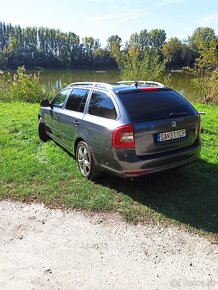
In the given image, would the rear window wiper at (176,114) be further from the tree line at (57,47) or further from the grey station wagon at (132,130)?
the tree line at (57,47)

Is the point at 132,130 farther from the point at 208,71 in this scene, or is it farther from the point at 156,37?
the point at 156,37

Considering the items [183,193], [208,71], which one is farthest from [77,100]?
[208,71]

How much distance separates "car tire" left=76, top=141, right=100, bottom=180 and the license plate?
4.05ft

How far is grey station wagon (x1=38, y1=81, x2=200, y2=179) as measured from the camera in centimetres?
438

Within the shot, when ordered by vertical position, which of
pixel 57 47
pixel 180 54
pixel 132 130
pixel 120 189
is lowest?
pixel 120 189

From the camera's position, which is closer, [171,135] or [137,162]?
[137,162]

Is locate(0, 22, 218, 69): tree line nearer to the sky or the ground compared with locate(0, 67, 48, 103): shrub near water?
nearer to the sky

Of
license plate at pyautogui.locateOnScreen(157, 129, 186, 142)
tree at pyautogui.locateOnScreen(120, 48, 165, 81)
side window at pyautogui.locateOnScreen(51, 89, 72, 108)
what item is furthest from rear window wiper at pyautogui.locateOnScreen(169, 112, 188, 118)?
tree at pyautogui.locateOnScreen(120, 48, 165, 81)

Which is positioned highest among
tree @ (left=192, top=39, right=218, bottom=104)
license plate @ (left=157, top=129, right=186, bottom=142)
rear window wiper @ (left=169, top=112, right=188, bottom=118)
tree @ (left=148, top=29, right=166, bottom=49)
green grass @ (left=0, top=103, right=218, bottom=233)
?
tree @ (left=148, top=29, right=166, bottom=49)

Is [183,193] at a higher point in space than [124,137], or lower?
lower

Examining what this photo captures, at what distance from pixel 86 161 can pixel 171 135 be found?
5.21ft

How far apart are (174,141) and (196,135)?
62cm

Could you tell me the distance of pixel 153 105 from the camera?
472cm

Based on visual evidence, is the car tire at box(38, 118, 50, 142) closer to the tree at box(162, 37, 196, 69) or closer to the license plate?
the license plate
